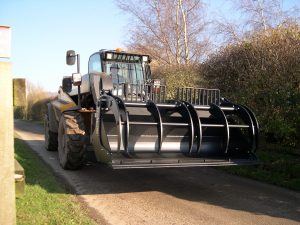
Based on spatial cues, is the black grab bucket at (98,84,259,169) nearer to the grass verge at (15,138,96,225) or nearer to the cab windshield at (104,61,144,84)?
the grass verge at (15,138,96,225)

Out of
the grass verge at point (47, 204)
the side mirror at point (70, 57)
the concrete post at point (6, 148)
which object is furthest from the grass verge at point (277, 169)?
the concrete post at point (6, 148)

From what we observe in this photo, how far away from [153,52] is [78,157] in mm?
13567

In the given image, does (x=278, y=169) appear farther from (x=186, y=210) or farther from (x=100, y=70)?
(x=100, y=70)

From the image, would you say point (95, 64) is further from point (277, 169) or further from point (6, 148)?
point (6, 148)

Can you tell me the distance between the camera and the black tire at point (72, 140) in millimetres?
7234

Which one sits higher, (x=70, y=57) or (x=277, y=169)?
(x=70, y=57)

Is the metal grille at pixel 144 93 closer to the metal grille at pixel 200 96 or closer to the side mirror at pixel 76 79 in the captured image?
the metal grille at pixel 200 96

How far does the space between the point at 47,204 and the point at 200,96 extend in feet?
10.5

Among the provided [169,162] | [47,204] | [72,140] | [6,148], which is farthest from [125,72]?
[6,148]

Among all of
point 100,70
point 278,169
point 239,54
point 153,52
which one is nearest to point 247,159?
point 278,169

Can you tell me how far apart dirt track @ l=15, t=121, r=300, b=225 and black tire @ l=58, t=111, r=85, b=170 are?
10.3 inches

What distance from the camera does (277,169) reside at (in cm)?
806

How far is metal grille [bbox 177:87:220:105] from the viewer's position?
693 cm

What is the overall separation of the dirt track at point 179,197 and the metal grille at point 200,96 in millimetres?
1511
